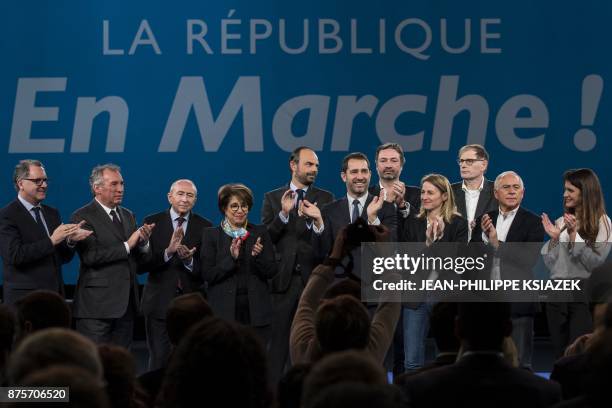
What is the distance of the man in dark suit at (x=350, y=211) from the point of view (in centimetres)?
648

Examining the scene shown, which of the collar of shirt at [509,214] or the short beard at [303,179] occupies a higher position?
the short beard at [303,179]

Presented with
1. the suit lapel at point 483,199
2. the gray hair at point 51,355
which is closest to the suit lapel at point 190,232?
the suit lapel at point 483,199

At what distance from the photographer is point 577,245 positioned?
6.18 metres

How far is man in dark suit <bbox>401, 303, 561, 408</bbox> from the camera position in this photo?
2777 millimetres

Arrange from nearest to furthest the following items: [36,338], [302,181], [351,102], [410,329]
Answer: [36,338] → [410,329] → [302,181] → [351,102]

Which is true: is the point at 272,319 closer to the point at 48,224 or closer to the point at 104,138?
the point at 48,224

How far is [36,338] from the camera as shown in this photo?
2268mm

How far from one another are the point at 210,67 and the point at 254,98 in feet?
1.34

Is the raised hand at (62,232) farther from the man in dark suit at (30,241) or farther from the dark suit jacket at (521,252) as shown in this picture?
the dark suit jacket at (521,252)

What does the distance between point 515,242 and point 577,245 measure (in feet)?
1.18

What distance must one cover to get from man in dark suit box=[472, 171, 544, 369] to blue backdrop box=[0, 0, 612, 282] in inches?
59.6

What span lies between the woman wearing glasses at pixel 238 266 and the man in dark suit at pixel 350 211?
0.33 meters

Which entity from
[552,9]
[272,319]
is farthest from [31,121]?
[552,9]

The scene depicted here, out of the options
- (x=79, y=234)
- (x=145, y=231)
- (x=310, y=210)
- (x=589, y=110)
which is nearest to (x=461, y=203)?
A: (x=310, y=210)
